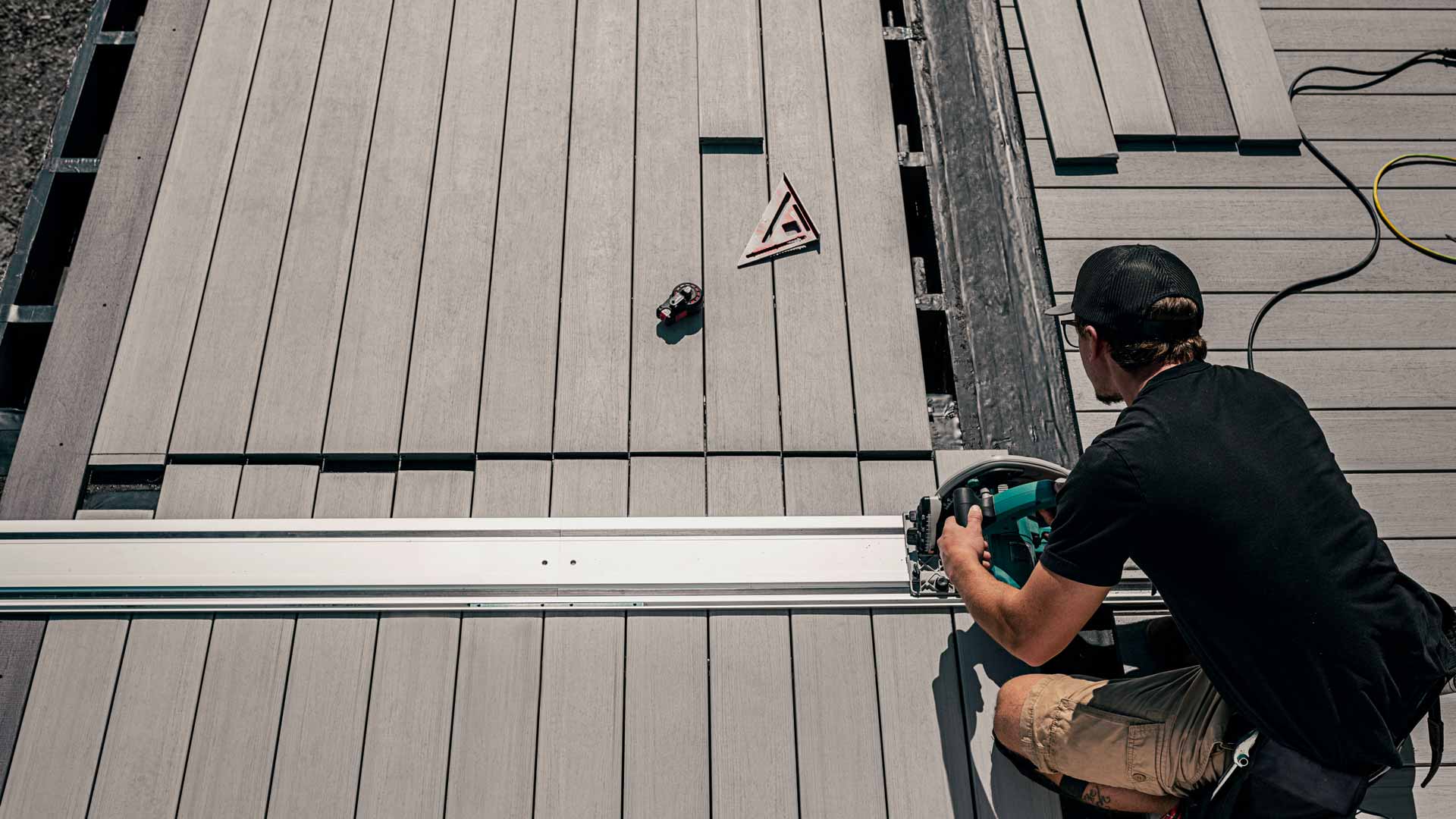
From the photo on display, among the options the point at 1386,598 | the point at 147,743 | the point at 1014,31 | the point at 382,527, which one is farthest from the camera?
the point at 1014,31

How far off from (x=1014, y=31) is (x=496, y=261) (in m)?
1.88

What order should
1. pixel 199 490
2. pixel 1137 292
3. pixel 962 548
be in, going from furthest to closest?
pixel 199 490 < pixel 962 548 < pixel 1137 292

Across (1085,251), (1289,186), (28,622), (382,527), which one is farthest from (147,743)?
(1289,186)

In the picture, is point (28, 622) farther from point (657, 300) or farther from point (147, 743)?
point (657, 300)

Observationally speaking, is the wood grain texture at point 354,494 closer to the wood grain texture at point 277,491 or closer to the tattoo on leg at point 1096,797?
the wood grain texture at point 277,491

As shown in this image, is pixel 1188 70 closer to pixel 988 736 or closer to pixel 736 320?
pixel 736 320

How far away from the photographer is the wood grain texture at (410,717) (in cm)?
196

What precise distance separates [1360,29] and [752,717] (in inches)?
123

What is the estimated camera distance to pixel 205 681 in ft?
6.73

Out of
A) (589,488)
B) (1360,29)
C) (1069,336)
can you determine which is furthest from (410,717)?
(1360,29)

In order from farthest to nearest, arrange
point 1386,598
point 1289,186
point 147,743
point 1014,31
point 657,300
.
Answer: point 1014,31, point 1289,186, point 657,300, point 147,743, point 1386,598

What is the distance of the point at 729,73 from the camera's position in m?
2.81

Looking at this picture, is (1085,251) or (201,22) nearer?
(1085,251)

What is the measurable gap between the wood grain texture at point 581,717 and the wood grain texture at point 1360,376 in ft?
4.74
